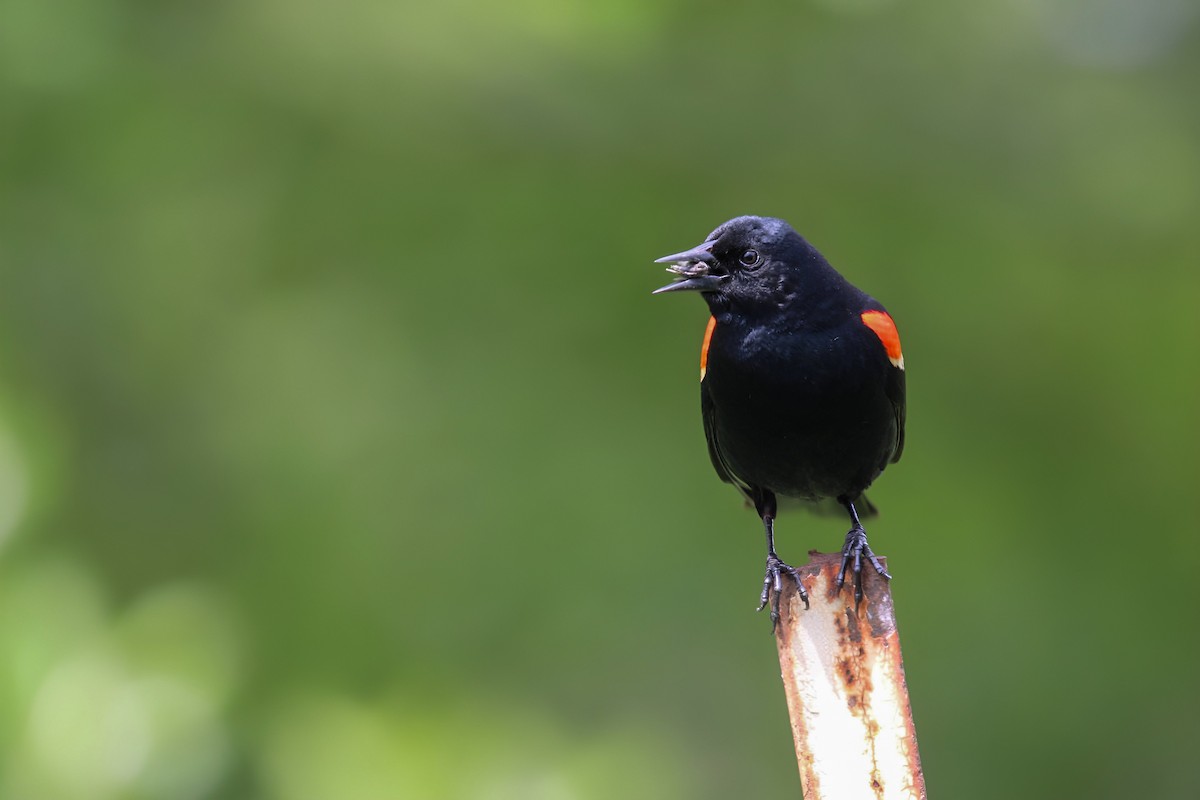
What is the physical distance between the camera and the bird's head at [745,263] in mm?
3502

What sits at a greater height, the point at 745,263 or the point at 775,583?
the point at 745,263

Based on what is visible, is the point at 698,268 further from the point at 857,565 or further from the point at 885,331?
the point at 857,565

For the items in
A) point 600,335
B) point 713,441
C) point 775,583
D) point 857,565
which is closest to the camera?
point 857,565

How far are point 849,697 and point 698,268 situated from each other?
4.91 ft

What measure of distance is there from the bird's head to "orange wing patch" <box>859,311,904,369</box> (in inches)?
10.6

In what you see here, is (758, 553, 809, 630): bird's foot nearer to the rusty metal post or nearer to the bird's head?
the rusty metal post

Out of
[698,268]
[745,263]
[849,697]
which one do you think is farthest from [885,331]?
[849,697]

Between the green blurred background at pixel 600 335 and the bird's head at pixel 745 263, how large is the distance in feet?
11.3

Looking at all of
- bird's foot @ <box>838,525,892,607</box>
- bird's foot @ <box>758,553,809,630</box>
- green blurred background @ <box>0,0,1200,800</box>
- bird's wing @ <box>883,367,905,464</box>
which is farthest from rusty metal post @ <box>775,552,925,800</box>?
green blurred background @ <box>0,0,1200,800</box>

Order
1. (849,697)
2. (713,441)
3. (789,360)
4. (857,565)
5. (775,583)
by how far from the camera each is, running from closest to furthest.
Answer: (849,697) → (857,565) → (775,583) → (789,360) → (713,441)

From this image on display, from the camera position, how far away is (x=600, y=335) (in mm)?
7418

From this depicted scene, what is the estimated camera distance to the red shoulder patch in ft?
11.7

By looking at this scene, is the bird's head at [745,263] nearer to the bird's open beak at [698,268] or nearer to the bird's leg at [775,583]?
the bird's open beak at [698,268]

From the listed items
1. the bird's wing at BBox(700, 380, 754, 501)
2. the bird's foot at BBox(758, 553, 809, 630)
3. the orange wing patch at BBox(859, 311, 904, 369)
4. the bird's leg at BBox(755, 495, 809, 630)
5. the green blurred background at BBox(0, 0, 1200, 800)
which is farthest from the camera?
the green blurred background at BBox(0, 0, 1200, 800)
